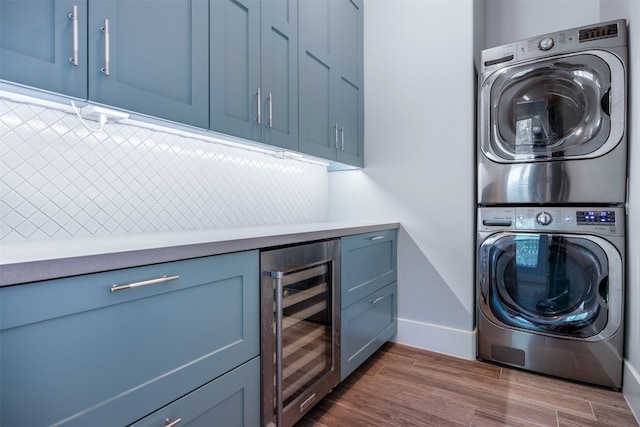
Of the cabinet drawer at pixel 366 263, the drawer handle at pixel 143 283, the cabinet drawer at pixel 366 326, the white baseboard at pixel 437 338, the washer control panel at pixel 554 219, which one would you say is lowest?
the white baseboard at pixel 437 338

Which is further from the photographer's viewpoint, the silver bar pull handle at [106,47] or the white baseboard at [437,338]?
the white baseboard at [437,338]

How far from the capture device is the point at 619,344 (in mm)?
1755

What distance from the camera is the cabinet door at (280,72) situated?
1642 mm

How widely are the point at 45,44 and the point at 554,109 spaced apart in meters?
2.40

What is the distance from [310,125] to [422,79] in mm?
972

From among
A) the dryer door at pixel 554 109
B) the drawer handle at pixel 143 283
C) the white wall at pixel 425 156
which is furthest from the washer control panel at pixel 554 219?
the drawer handle at pixel 143 283

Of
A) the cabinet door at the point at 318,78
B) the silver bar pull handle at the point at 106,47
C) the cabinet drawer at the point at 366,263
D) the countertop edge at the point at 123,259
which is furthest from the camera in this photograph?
the cabinet door at the point at 318,78

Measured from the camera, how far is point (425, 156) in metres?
2.32

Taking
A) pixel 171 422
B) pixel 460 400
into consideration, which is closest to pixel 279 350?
pixel 171 422

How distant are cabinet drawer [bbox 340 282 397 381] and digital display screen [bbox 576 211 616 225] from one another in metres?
1.19

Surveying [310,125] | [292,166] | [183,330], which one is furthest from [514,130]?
[183,330]

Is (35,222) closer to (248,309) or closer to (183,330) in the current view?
(183,330)

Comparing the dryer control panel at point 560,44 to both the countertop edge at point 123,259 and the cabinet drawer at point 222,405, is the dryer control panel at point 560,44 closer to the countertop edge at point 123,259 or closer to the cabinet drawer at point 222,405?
the countertop edge at point 123,259

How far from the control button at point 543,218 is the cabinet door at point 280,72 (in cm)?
150
